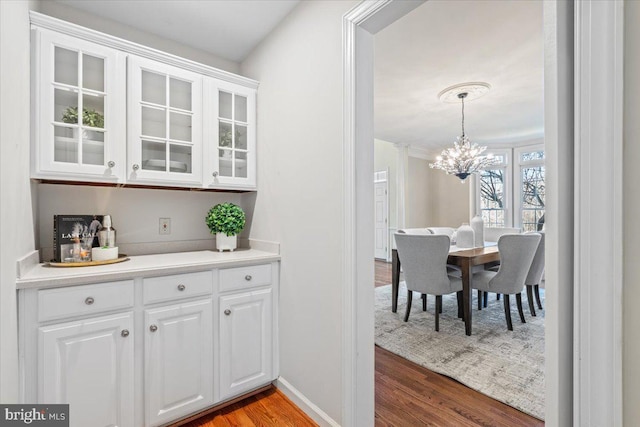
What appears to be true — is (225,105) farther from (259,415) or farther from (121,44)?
(259,415)

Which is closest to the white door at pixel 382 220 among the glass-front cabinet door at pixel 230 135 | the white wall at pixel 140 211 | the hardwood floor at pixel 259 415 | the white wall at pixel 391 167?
the white wall at pixel 391 167

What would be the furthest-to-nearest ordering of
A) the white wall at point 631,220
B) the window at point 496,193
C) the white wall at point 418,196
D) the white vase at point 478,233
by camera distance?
the white wall at point 418,196 < the window at point 496,193 < the white vase at point 478,233 < the white wall at point 631,220

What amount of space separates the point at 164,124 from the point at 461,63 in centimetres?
266

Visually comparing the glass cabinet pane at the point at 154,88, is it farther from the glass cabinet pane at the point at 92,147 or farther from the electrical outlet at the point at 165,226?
the electrical outlet at the point at 165,226

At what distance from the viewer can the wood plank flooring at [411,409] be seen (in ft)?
5.47

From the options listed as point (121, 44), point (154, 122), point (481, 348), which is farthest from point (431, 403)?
point (121, 44)

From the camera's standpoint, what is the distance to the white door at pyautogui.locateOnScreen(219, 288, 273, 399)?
1.78 m

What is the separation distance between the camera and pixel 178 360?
1.63 metres

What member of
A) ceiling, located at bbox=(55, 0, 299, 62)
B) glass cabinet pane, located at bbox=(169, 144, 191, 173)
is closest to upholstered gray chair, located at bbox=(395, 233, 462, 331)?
glass cabinet pane, located at bbox=(169, 144, 191, 173)

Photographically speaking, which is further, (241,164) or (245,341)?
(241,164)

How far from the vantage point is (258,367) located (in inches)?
75.0

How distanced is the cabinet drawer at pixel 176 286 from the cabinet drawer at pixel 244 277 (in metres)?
0.08

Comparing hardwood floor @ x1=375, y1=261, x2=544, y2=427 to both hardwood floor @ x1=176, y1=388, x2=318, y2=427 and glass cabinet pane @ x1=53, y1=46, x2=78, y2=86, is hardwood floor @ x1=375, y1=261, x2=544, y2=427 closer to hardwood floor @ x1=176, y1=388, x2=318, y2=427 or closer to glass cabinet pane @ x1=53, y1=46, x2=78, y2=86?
hardwood floor @ x1=176, y1=388, x2=318, y2=427

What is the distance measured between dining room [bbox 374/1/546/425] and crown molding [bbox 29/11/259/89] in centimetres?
133
